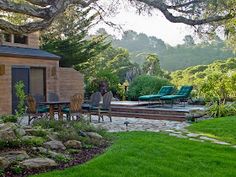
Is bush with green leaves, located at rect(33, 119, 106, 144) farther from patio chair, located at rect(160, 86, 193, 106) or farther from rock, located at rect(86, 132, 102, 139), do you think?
patio chair, located at rect(160, 86, 193, 106)

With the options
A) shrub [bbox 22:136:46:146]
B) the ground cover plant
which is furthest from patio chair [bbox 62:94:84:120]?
shrub [bbox 22:136:46:146]

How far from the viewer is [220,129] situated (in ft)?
32.4

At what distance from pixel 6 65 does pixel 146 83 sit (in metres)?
8.33

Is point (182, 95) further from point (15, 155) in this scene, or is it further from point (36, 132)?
point (15, 155)

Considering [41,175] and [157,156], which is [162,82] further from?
[41,175]

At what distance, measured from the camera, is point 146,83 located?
20.1 meters

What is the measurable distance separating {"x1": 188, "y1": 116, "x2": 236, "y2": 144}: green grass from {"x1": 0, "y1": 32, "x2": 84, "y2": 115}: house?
19.5 ft

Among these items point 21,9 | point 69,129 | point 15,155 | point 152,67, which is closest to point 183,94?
point 69,129

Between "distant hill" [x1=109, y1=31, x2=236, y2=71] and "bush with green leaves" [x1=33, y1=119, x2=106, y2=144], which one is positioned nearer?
"bush with green leaves" [x1=33, y1=119, x2=106, y2=144]

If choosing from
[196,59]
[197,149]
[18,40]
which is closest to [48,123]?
[197,149]

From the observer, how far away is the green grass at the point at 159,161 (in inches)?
211

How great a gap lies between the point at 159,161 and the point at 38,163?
1997mm

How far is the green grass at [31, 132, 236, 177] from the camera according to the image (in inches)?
211

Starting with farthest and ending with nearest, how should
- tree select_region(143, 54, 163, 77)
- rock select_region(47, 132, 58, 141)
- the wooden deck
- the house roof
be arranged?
1. tree select_region(143, 54, 163, 77)
2. the house roof
3. the wooden deck
4. rock select_region(47, 132, 58, 141)
